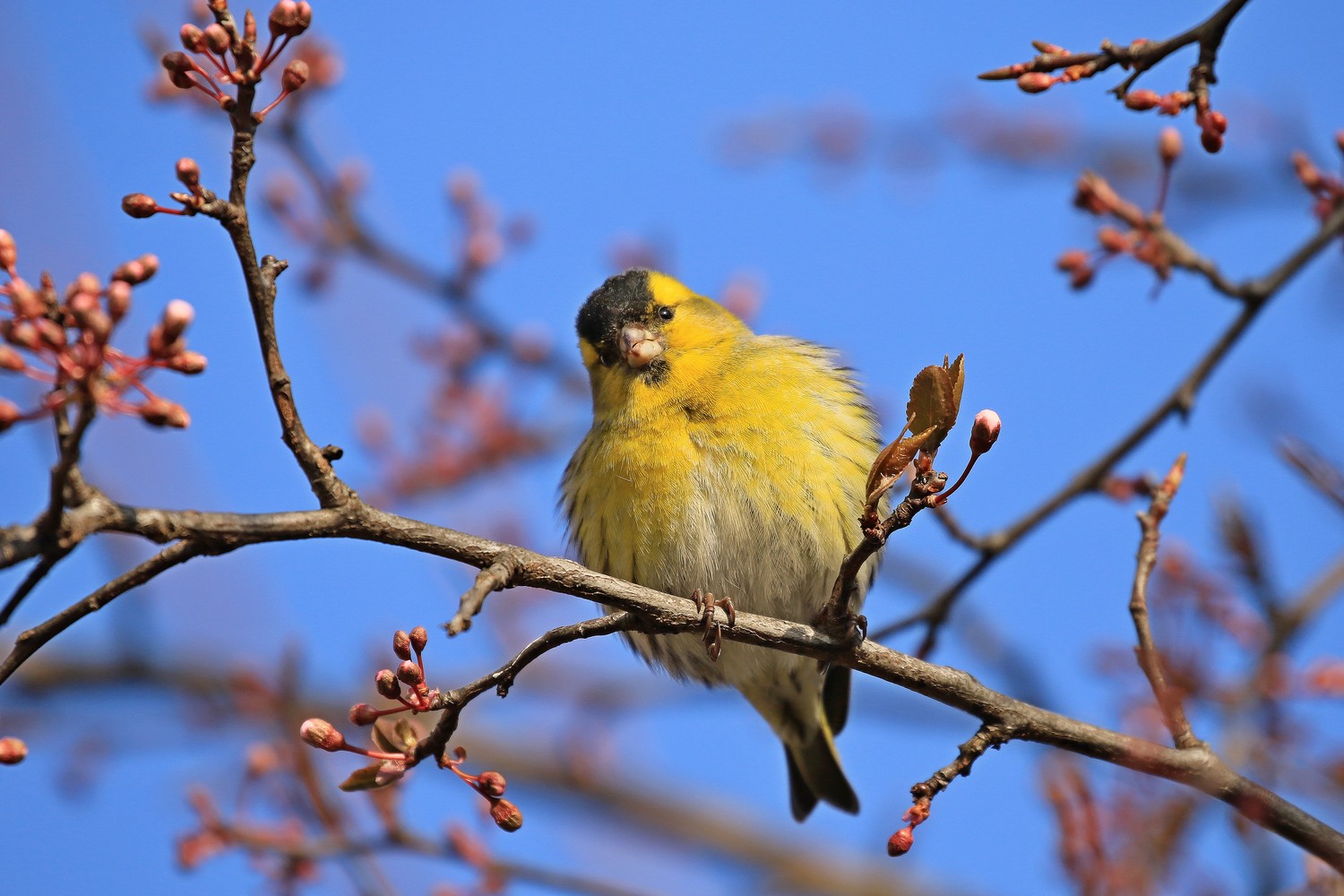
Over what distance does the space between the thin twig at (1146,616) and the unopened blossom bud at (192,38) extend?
237 centimetres

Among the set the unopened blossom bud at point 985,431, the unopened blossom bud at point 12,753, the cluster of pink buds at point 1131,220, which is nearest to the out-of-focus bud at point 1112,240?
the cluster of pink buds at point 1131,220

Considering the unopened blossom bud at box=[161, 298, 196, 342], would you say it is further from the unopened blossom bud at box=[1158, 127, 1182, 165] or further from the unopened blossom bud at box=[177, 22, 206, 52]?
the unopened blossom bud at box=[1158, 127, 1182, 165]

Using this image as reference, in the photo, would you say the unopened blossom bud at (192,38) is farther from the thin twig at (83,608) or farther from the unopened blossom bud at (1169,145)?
the unopened blossom bud at (1169,145)

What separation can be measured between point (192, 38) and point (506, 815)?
1590 mm

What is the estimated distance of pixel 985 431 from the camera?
7.90 ft

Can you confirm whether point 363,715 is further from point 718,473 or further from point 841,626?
point 718,473

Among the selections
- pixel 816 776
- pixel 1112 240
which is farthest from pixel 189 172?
pixel 816 776

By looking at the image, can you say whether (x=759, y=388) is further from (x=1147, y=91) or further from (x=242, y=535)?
(x=242, y=535)

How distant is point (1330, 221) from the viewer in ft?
12.9

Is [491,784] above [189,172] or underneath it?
underneath

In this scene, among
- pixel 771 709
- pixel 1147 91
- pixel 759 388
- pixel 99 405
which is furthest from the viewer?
pixel 771 709

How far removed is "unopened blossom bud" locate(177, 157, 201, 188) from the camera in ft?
6.73

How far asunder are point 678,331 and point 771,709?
165cm

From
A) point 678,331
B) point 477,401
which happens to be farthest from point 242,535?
point 477,401
